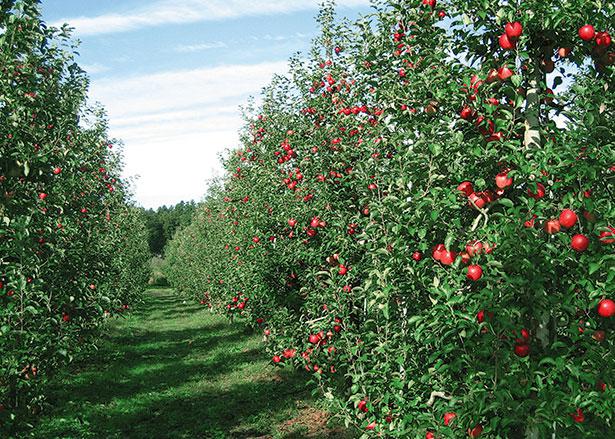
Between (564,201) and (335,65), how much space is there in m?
5.53

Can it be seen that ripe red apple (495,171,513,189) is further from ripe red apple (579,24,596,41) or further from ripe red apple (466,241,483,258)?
ripe red apple (579,24,596,41)

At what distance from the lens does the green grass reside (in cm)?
975

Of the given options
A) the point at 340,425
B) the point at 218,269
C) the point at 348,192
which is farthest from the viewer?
the point at 218,269

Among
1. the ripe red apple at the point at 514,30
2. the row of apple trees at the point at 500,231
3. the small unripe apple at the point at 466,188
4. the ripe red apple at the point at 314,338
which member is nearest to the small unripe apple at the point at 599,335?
the row of apple trees at the point at 500,231

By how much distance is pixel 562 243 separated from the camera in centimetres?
333

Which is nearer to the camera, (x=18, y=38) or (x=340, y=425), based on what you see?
(x=18, y=38)

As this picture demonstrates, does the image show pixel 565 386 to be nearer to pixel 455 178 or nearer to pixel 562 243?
pixel 562 243

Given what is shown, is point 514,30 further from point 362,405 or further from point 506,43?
point 362,405

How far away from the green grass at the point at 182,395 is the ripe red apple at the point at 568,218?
649 centimetres

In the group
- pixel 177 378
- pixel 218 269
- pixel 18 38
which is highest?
pixel 18 38

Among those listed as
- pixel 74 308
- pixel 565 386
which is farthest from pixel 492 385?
pixel 74 308

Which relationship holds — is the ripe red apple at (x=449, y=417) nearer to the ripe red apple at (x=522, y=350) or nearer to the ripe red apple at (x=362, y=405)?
the ripe red apple at (x=522, y=350)

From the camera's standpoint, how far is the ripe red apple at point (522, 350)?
343 cm

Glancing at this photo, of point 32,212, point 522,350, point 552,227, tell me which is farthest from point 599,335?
point 32,212
